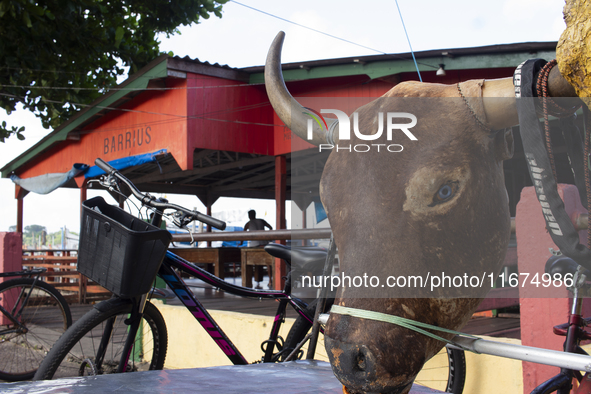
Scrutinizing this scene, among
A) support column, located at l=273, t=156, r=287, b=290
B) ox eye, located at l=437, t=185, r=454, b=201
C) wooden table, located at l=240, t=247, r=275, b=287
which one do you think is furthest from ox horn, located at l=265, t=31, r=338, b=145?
support column, located at l=273, t=156, r=287, b=290

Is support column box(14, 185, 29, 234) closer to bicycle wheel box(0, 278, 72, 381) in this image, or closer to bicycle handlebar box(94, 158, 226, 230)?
bicycle wheel box(0, 278, 72, 381)

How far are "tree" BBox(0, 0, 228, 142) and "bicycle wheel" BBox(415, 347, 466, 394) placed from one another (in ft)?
19.3

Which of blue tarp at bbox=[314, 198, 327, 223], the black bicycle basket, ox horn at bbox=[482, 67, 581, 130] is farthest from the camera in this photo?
blue tarp at bbox=[314, 198, 327, 223]

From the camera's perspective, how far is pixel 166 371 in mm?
1853

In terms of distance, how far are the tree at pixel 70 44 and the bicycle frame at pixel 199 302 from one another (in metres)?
4.94

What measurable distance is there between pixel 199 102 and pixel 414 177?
6952 mm

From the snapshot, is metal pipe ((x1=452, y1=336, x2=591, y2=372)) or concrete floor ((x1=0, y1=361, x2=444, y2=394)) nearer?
metal pipe ((x1=452, y1=336, x2=591, y2=372))

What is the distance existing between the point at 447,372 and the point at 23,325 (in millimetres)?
3307

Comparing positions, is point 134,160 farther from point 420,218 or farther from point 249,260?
point 420,218

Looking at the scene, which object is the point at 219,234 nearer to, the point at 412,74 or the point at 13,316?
the point at 13,316

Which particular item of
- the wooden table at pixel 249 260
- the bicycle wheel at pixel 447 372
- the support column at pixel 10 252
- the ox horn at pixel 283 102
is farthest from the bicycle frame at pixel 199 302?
the wooden table at pixel 249 260

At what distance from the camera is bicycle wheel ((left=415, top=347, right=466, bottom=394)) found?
239 cm

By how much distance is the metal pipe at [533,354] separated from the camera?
2.98 ft

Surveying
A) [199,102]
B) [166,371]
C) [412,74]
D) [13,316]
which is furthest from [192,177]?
[166,371]
